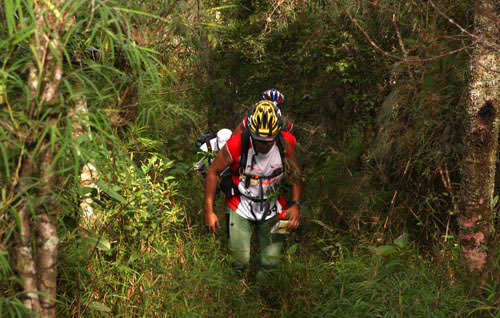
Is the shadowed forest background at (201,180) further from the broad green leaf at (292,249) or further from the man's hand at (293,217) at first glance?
the man's hand at (293,217)

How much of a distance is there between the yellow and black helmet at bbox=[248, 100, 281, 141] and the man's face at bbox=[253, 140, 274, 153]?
0.09 m

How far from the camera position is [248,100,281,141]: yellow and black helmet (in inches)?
202

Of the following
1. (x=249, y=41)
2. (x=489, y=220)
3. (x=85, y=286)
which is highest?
(x=249, y=41)

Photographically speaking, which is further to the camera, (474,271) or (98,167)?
(474,271)

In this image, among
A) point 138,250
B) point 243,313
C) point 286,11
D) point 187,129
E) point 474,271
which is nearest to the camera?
point 474,271

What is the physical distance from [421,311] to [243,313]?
1458 millimetres

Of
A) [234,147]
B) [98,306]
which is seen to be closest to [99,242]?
[98,306]

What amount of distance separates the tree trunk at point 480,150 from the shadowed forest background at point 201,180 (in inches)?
1.6

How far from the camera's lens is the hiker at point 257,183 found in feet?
17.4

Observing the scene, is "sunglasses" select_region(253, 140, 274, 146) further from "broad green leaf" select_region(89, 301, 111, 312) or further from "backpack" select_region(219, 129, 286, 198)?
"broad green leaf" select_region(89, 301, 111, 312)

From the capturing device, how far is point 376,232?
18.0 ft

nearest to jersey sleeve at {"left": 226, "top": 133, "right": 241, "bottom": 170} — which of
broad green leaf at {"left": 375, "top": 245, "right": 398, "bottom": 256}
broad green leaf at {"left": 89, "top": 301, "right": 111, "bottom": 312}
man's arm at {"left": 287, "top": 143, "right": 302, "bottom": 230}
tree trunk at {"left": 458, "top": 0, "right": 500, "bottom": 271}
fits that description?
man's arm at {"left": 287, "top": 143, "right": 302, "bottom": 230}

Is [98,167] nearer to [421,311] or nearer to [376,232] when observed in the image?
Answer: [421,311]

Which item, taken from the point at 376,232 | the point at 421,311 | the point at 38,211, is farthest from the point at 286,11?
the point at 38,211
